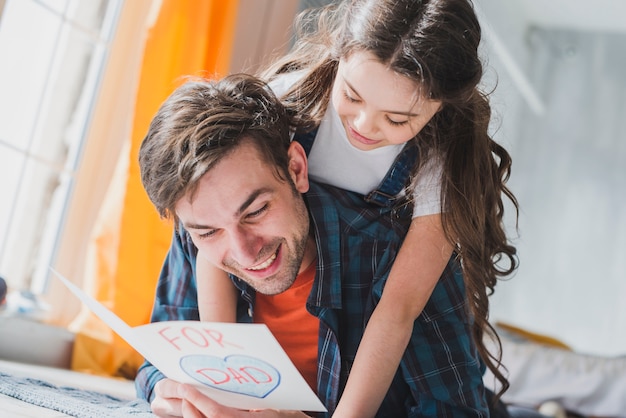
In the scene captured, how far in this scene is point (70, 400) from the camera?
53.9 inches

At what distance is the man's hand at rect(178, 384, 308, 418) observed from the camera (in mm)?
1251

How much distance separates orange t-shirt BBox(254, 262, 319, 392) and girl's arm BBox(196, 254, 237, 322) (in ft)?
0.30

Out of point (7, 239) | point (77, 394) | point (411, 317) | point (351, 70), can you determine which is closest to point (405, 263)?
point (411, 317)

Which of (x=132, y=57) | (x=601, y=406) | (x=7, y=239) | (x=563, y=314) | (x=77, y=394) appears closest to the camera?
(x=77, y=394)

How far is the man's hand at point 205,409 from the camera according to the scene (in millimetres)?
1251

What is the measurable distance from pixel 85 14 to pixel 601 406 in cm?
236

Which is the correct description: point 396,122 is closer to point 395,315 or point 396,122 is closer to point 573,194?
point 395,315

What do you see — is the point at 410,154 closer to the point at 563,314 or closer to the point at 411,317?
the point at 411,317

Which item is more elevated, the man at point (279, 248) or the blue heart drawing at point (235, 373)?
the man at point (279, 248)

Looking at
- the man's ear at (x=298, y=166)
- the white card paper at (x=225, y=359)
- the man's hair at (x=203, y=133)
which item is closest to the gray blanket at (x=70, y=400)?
the white card paper at (x=225, y=359)

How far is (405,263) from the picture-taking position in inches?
56.0

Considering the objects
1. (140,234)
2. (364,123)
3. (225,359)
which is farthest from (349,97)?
(140,234)

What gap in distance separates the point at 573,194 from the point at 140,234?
4.26m

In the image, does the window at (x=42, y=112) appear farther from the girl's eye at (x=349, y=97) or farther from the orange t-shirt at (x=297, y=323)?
the girl's eye at (x=349, y=97)
